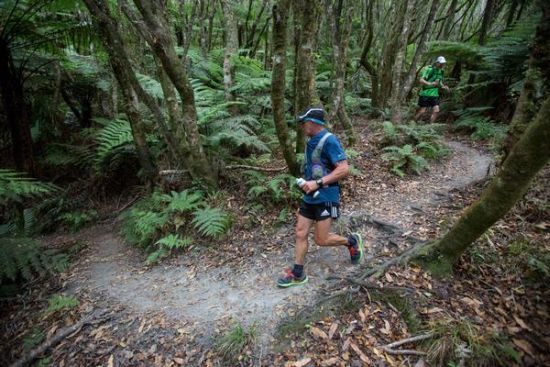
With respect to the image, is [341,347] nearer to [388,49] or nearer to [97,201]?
[97,201]

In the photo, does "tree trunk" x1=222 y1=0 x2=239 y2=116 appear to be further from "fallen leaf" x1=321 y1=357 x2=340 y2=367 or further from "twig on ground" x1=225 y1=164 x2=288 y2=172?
"fallen leaf" x1=321 y1=357 x2=340 y2=367

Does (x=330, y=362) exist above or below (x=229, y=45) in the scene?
below

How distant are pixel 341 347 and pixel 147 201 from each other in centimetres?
474

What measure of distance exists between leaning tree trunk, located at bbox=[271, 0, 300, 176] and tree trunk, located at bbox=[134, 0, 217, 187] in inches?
59.4

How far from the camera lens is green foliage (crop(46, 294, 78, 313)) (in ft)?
13.8

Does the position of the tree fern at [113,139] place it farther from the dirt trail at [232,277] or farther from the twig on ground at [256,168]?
the twig on ground at [256,168]

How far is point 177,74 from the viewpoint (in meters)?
4.84

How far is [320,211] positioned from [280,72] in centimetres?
246

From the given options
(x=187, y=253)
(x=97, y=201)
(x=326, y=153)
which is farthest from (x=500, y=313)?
(x=97, y=201)

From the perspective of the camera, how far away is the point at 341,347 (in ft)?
10.1

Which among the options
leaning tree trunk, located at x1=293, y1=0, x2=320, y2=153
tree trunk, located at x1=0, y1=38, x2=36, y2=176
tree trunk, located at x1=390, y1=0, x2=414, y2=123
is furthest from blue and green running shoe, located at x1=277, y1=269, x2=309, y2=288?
tree trunk, located at x1=390, y1=0, x2=414, y2=123

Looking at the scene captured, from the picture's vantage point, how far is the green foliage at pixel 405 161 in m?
6.53

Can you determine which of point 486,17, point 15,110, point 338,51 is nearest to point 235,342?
point 15,110

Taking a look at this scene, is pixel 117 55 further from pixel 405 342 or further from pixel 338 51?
pixel 405 342
